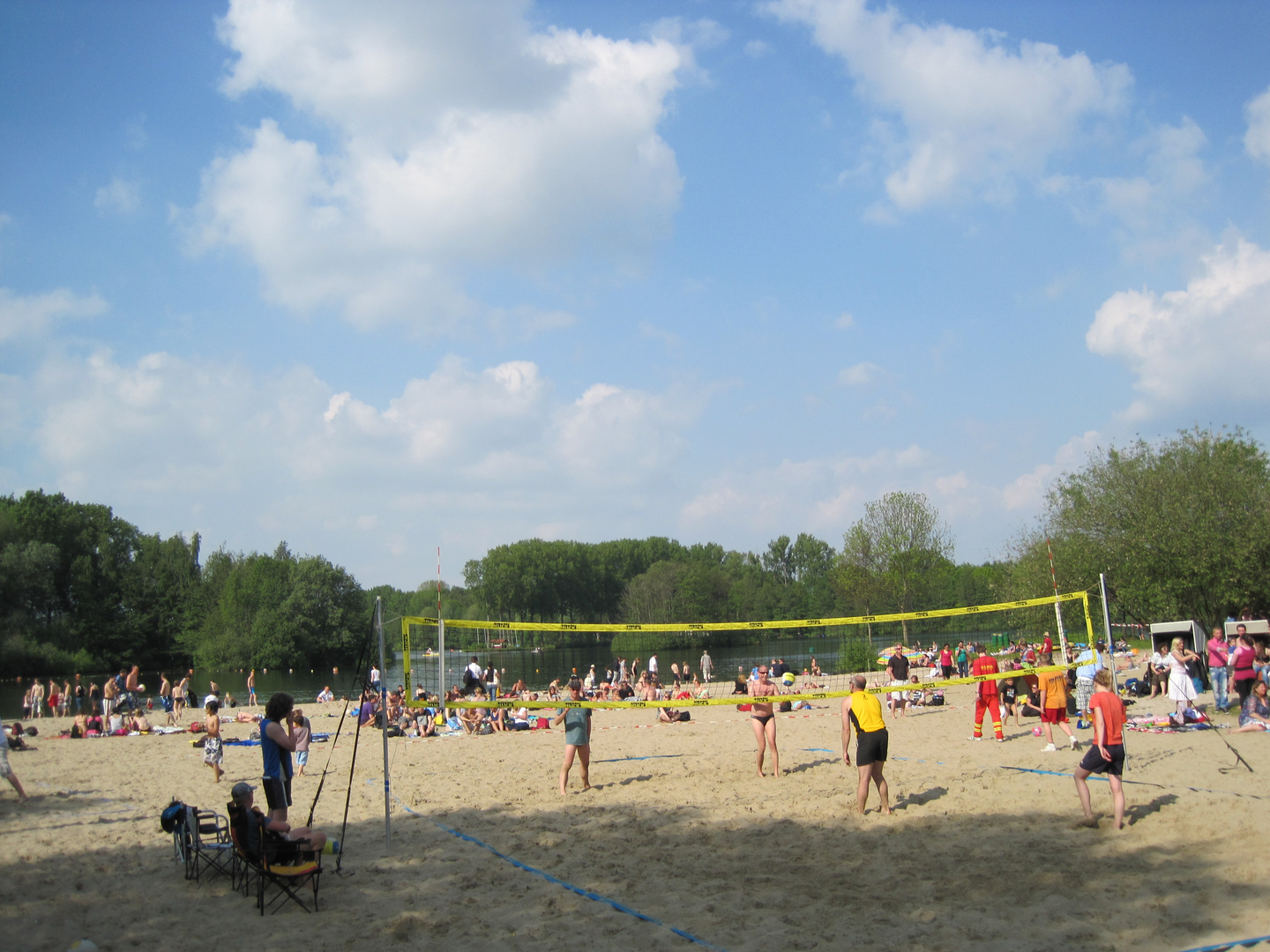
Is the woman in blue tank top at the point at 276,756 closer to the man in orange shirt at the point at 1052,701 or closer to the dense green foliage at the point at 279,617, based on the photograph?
the man in orange shirt at the point at 1052,701

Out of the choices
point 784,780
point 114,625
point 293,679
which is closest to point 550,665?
point 293,679

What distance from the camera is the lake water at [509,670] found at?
37156 millimetres

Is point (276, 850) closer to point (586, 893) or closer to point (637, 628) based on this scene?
point (586, 893)

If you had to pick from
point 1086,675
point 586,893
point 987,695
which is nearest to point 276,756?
point 586,893

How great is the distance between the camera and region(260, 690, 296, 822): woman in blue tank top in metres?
6.86

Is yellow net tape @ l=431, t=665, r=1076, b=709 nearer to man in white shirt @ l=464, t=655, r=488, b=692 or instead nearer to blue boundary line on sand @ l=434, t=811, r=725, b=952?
blue boundary line on sand @ l=434, t=811, r=725, b=952

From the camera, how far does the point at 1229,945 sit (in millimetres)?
4734

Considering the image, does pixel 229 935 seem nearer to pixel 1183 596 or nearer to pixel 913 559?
pixel 1183 596

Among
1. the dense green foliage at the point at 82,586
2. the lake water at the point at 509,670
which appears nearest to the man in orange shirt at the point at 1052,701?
the lake water at the point at 509,670

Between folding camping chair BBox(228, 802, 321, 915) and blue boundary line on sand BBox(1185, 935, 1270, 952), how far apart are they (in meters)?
5.51

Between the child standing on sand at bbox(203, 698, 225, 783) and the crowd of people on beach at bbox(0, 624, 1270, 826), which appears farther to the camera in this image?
the child standing on sand at bbox(203, 698, 225, 783)

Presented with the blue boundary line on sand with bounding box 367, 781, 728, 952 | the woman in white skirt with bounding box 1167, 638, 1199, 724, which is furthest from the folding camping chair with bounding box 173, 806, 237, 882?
the woman in white skirt with bounding box 1167, 638, 1199, 724

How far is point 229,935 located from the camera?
5.56 metres

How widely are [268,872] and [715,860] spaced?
341cm
